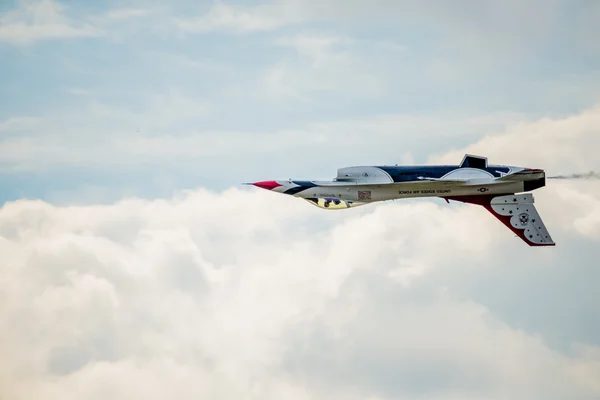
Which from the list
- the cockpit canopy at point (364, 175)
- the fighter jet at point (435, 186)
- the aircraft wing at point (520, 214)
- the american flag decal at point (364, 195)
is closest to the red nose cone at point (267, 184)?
the fighter jet at point (435, 186)

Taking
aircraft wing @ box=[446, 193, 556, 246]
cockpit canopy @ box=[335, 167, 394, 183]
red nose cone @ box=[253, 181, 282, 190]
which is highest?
cockpit canopy @ box=[335, 167, 394, 183]

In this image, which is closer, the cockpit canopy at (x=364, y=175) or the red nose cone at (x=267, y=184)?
the cockpit canopy at (x=364, y=175)

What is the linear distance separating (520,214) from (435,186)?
7.32 metres

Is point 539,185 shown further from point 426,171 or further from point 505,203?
point 426,171

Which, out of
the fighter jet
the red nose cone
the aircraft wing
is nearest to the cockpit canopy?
the fighter jet

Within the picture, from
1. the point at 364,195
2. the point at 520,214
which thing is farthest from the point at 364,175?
the point at 520,214

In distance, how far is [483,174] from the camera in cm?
8269

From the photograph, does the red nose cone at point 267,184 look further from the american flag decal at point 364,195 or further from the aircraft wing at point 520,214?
the aircraft wing at point 520,214

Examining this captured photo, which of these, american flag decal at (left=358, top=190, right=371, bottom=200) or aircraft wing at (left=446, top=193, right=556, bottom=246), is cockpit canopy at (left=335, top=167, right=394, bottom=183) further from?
aircraft wing at (left=446, top=193, right=556, bottom=246)

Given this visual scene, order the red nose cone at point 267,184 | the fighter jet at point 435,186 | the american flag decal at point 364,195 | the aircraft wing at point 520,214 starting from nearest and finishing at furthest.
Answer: the fighter jet at point 435,186 < the american flag decal at point 364,195 < the red nose cone at point 267,184 < the aircraft wing at point 520,214

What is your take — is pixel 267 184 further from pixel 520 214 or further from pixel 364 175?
pixel 520 214

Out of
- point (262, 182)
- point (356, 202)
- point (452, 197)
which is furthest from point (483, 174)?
point (262, 182)

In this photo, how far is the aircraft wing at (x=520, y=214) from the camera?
84250mm

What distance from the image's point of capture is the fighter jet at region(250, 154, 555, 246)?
270 ft
